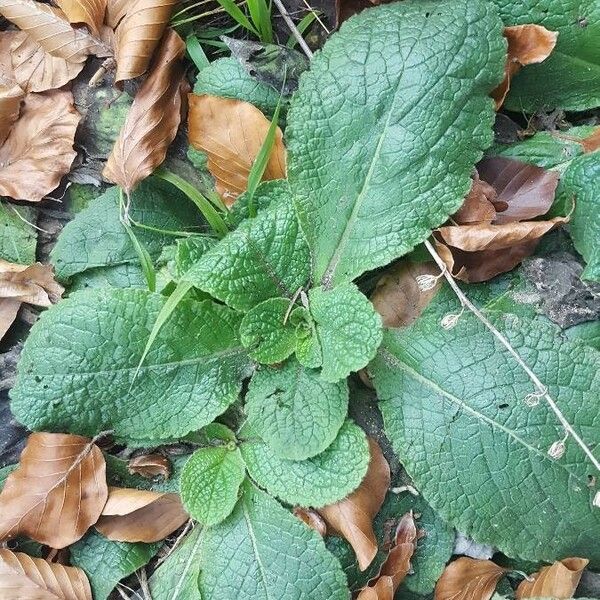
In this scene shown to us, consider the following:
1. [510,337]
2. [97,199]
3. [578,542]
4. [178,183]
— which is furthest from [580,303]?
[97,199]

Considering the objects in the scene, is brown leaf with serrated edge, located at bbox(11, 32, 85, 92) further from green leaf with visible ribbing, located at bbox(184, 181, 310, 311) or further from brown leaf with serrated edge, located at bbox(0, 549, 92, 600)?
brown leaf with serrated edge, located at bbox(0, 549, 92, 600)

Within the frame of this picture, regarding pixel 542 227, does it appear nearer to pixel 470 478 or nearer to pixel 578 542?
pixel 470 478

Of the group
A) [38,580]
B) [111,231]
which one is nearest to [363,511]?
[38,580]

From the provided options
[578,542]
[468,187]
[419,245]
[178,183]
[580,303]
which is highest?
[178,183]

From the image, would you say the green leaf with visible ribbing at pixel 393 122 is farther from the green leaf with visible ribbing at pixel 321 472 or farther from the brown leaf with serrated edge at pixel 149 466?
the brown leaf with serrated edge at pixel 149 466

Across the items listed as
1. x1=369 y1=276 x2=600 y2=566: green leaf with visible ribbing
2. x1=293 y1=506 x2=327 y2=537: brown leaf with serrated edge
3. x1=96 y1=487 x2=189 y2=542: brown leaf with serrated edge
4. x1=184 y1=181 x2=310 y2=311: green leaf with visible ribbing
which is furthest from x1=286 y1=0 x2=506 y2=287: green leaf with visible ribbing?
x1=96 y1=487 x2=189 y2=542: brown leaf with serrated edge
